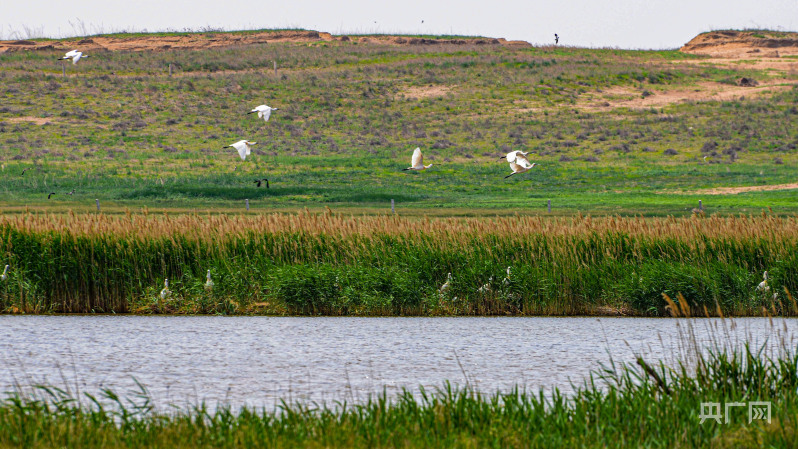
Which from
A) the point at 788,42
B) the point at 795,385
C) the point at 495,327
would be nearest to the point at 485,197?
the point at 495,327

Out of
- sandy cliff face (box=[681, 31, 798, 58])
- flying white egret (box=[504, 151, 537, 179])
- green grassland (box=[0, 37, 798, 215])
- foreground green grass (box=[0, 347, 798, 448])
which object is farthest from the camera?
sandy cliff face (box=[681, 31, 798, 58])

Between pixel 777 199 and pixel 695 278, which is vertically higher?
pixel 695 278

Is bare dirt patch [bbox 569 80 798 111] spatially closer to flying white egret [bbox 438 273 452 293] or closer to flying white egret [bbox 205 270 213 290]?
flying white egret [bbox 438 273 452 293]

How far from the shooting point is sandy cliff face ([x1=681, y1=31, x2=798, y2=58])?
123375 mm

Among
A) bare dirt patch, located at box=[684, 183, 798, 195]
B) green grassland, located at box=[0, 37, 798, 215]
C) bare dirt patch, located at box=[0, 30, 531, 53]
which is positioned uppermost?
bare dirt patch, located at box=[0, 30, 531, 53]

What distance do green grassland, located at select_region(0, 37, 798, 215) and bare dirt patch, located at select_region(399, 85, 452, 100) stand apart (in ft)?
0.92

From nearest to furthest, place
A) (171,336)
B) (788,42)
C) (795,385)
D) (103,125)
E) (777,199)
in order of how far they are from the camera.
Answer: (795,385)
(171,336)
(777,199)
(103,125)
(788,42)

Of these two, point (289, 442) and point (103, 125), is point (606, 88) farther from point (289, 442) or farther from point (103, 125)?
point (289, 442)

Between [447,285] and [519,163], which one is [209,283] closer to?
[447,285]

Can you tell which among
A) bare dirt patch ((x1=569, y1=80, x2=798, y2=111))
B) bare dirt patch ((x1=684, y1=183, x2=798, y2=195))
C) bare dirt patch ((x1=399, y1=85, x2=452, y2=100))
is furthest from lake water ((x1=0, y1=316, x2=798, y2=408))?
bare dirt patch ((x1=399, y1=85, x2=452, y2=100))

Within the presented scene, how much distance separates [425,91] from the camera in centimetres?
8912

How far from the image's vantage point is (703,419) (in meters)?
7.11

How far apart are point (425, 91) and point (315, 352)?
77795 millimetres

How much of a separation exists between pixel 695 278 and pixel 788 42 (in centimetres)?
12598
